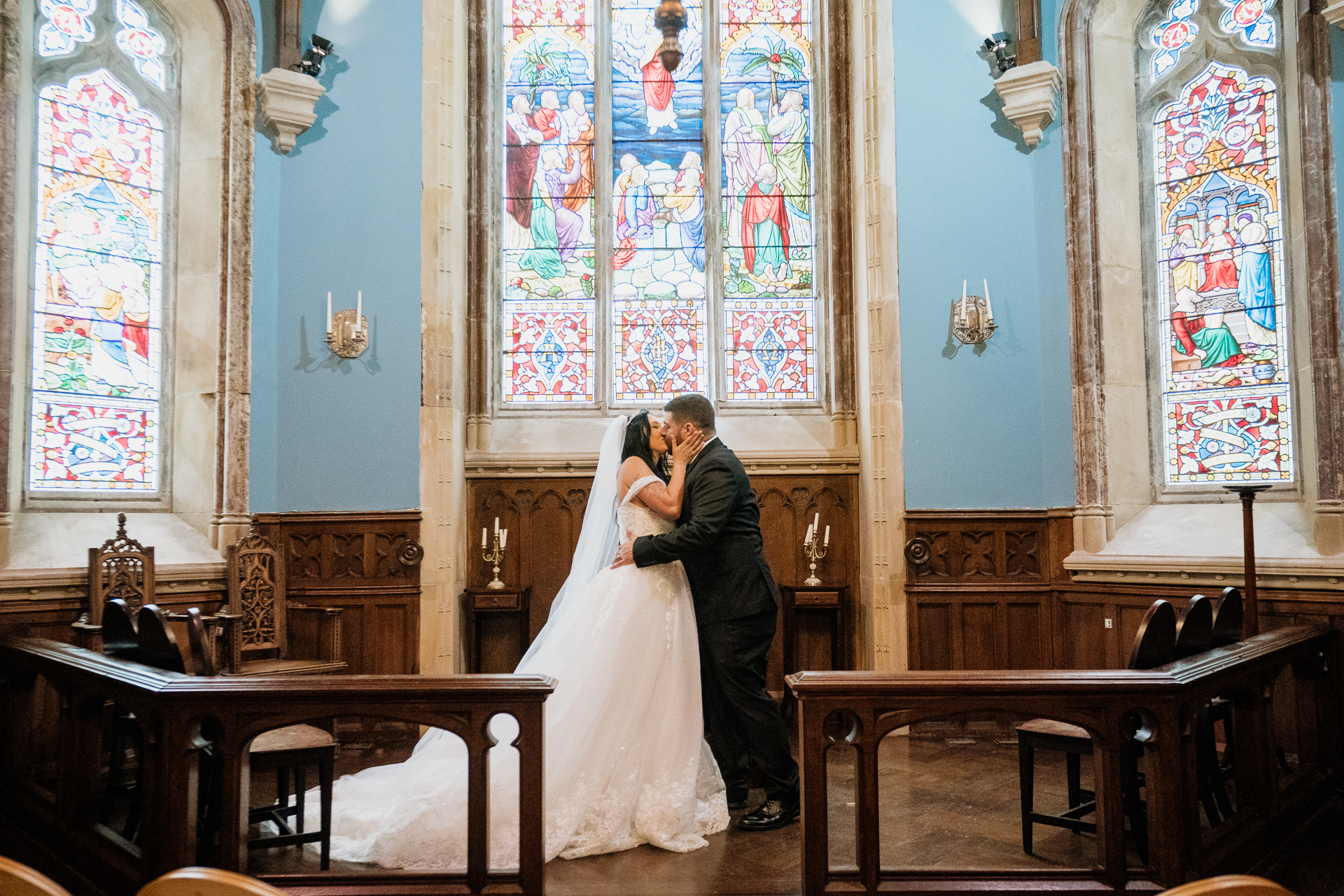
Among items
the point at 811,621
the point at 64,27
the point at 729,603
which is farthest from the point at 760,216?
the point at 64,27

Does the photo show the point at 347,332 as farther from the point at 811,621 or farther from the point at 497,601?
the point at 811,621

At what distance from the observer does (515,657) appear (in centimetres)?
652

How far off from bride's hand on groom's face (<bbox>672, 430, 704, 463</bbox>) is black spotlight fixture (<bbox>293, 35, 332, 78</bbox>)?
3.77 metres

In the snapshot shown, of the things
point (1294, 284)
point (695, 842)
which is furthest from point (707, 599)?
point (1294, 284)

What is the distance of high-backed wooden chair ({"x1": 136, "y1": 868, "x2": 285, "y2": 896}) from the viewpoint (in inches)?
51.4

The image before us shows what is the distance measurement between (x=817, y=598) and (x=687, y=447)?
2.36 m

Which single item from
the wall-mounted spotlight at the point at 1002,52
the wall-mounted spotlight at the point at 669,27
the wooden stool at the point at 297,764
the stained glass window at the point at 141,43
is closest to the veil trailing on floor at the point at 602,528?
the wooden stool at the point at 297,764

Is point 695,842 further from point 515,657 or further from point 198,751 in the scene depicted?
point 515,657

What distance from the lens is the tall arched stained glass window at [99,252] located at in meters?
5.55

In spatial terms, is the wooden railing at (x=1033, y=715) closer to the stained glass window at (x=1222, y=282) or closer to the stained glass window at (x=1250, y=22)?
the stained glass window at (x=1222, y=282)

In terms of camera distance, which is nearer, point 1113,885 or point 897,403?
point 1113,885

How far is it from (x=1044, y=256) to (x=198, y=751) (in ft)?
17.3

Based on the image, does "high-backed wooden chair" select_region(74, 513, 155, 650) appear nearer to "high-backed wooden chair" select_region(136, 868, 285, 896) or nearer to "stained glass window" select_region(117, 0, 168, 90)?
"stained glass window" select_region(117, 0, 168, 90)

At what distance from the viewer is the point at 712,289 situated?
6.95 m
